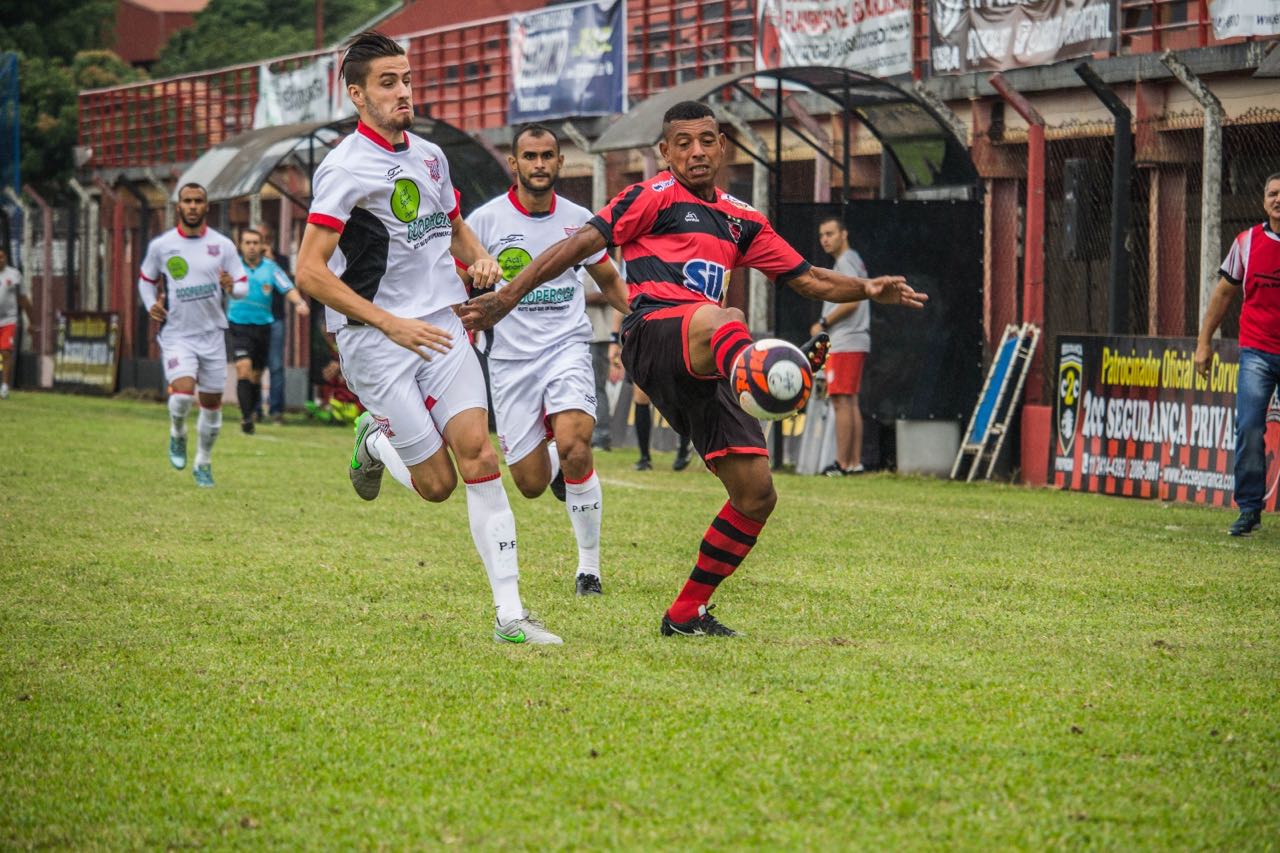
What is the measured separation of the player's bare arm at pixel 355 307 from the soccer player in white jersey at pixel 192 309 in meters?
7.29

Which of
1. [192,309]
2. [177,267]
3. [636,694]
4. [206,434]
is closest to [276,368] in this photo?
[177,267]

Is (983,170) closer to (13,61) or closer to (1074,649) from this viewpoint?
(1074,649)

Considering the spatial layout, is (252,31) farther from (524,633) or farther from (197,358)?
(524,633)

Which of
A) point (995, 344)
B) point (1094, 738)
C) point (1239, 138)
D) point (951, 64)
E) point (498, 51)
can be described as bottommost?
point (1094, 738)

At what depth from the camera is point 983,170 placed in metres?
16.7

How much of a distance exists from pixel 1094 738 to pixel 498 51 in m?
22.8

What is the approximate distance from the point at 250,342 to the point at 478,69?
757cm

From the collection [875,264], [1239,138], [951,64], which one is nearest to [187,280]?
[875,264]

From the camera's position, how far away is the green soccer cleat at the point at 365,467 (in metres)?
8.51

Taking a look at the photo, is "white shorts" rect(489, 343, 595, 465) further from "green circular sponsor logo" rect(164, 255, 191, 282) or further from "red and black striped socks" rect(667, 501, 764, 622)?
"green circular sponsor logo" rect(164, 255, 191, 282)

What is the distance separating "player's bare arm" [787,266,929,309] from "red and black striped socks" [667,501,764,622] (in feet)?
3.23

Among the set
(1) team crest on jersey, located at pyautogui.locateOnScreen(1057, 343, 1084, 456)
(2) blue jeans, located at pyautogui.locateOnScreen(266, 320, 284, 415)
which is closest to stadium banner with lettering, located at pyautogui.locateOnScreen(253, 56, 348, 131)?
(2) blue jeans, located at pyautogui.locateOnScreen(266, 320, 284, 415)

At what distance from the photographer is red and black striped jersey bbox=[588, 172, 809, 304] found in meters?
6.70

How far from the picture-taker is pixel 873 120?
55.0 feet
